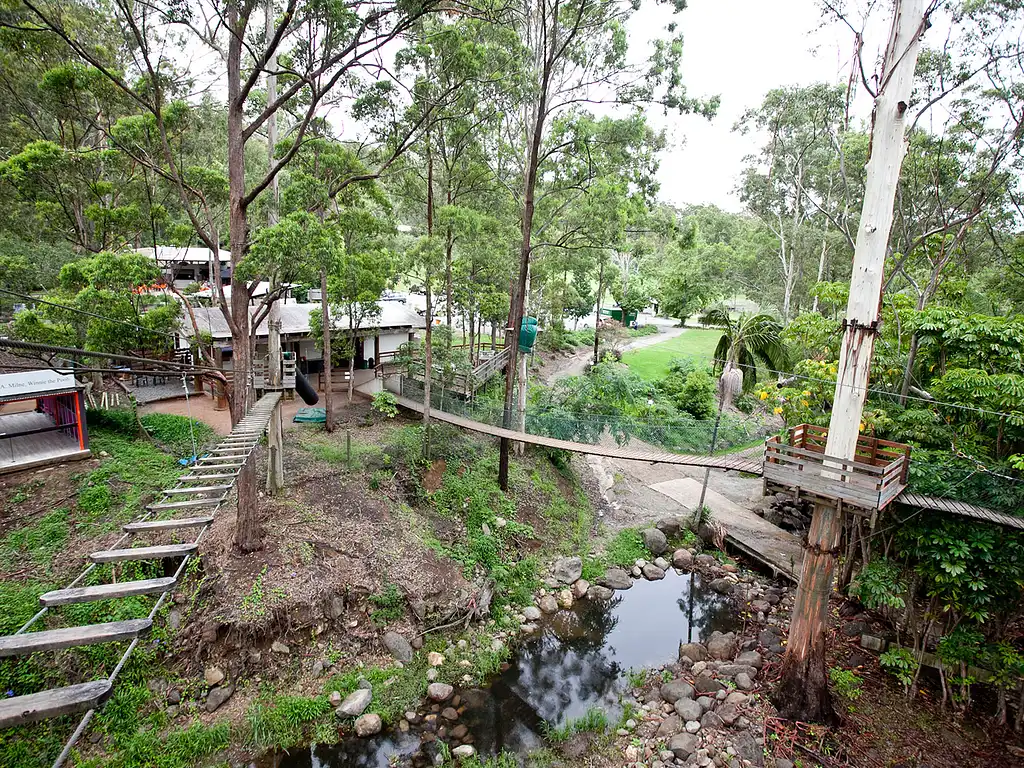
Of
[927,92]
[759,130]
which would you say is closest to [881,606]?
[927,92]

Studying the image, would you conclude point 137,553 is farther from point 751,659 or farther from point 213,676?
point 751,659

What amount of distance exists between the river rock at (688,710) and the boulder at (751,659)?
56.8 inches

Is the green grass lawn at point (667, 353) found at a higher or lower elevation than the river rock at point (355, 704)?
higher

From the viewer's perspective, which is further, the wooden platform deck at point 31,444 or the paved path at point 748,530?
the paved path at point 748,530

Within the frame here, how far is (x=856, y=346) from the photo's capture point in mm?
6875

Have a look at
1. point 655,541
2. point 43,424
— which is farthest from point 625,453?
point 43,424

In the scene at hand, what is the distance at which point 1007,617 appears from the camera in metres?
7.39

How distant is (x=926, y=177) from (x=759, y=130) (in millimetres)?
7051

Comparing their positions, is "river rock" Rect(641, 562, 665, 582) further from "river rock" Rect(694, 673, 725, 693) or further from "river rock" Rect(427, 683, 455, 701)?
"river rock" Rect(427, 683, 455, 701)

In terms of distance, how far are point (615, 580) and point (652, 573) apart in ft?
3.49

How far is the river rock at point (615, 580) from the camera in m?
11.1

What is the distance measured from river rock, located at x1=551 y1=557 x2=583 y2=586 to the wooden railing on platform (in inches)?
207

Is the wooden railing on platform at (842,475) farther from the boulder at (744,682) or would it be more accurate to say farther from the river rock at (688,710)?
the river rock at (688,710)

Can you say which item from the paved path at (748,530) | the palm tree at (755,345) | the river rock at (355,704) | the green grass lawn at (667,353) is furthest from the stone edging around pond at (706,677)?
the green grass lawn at (667,353)
